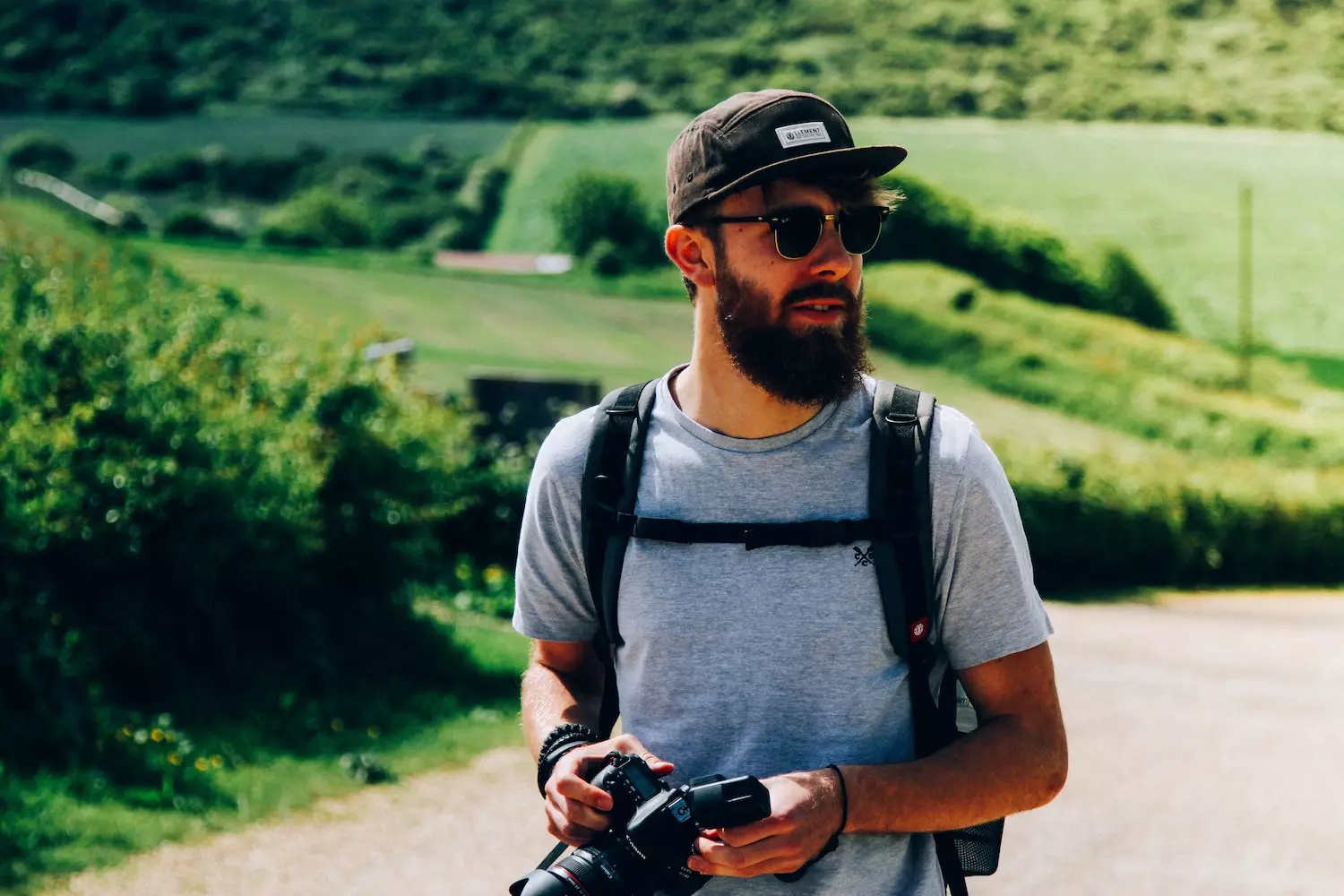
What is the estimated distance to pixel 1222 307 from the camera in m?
22.4

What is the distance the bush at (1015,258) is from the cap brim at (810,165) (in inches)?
819

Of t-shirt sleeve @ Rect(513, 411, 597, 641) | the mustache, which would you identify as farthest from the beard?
t-shirt sleeve @ Rect(513, 411, 597, 641)

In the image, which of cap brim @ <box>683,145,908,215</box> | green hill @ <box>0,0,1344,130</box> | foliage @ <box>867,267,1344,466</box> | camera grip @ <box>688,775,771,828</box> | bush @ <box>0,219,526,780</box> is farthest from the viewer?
green hill @ <box>0,0,1344,130</box>

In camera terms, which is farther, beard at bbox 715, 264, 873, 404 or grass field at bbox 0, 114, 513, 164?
grass field at bbox 0, 114, 513, 164

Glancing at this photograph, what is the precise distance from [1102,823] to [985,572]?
253 inches

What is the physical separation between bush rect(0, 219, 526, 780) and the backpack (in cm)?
569

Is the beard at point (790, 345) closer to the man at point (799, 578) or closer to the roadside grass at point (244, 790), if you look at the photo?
the man at point (799, 578)

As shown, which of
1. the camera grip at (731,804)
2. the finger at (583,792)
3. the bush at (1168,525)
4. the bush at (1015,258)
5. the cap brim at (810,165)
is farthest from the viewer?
the bush at (1015,258)

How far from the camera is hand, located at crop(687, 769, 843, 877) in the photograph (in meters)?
1.89

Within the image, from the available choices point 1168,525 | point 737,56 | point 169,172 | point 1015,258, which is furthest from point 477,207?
point 1168,525

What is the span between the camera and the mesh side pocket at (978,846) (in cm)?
219

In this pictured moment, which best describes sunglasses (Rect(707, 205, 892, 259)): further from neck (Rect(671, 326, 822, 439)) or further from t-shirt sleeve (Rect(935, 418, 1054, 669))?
t-shirt sleeve (Rect(935, 418, 1054, 669))

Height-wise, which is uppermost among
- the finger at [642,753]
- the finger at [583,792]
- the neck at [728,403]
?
the neck at [728,403]

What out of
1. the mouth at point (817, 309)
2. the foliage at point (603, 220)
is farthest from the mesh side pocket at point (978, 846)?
the foliage at point (603, 220)
